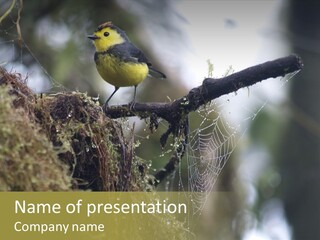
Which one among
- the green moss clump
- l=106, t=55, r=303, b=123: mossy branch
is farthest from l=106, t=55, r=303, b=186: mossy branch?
the green moss clump

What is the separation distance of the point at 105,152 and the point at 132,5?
3.00 meters

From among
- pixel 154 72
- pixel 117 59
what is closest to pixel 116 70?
pixel 117 59

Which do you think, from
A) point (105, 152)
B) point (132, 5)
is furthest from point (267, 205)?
point (105, 152)

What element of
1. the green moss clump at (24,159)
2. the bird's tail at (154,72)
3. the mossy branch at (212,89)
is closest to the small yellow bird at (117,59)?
the bird's tail at (154,72)

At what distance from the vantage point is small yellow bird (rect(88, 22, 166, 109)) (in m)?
4.42

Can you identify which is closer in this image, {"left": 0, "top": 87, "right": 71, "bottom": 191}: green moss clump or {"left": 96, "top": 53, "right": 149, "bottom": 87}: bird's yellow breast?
{"left": 0, "top": 87, "right": 71, "bottom": 191}: green moss clump

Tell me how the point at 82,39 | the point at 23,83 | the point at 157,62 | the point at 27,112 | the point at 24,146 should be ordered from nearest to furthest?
the point at 24,146 < the point at 27,112 < the point at 23,83 < the point at 82,39 < the point at 157,62

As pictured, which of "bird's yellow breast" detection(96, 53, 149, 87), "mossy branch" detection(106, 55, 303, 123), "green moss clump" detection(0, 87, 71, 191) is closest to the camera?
"green moss clump" detection(0, 87, 71, 191)

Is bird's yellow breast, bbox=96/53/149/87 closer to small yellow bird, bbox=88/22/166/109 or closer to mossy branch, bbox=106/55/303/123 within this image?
small yellow bird, bbox=88/22/166/109

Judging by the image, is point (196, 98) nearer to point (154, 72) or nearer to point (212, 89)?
point (212, 89)

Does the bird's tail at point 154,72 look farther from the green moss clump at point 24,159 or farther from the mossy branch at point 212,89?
the green moss clump at point 24,159

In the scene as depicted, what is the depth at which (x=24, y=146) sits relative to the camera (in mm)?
2594

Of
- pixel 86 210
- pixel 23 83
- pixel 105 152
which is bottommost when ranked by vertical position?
pixel 86 210

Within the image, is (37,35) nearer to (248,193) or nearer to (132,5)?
(132,5)
